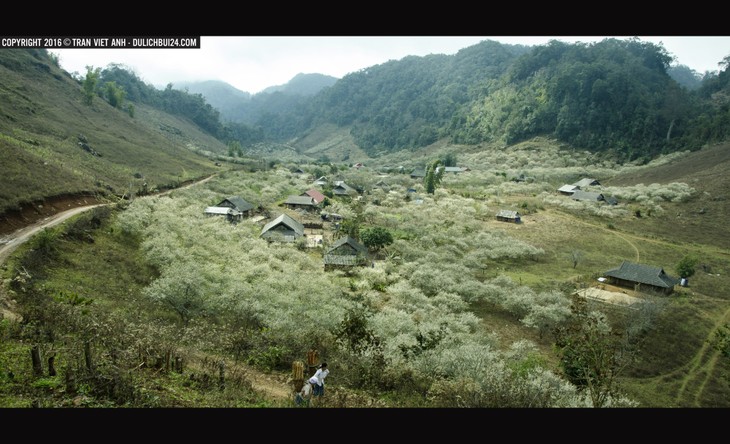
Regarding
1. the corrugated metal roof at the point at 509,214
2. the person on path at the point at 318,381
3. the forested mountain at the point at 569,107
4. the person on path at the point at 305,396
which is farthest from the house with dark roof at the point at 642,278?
the forested mountain at the point at 569,107

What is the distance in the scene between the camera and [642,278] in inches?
1203

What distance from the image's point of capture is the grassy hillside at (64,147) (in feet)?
91.4

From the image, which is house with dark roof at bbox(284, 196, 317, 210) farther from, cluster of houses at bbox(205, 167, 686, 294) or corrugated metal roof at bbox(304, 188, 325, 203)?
corrugated metal roof at bbox(304, 188, 325, 203)

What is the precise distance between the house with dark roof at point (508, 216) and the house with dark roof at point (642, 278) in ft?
56.5

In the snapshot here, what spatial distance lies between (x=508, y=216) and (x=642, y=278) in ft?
64.1

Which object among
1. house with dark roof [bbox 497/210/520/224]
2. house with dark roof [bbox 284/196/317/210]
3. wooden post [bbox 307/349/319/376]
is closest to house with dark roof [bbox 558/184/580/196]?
house with dark roof [bbox 497/210/520/224]

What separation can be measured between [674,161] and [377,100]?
470 feet

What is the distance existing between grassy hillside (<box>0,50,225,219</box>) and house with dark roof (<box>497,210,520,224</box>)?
41219mm

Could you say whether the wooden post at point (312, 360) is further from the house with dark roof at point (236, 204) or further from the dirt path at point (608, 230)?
the dirt path at point (608, 230)

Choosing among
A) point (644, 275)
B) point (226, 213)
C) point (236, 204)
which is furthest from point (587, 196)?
point (226, 213)

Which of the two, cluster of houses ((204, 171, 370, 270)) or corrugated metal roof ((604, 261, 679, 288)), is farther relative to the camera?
cluster of houses ((204, 171, 370, 270))

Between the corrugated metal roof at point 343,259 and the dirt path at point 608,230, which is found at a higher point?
the dirt path at point 608,230

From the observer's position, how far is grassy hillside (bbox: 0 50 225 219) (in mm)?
27859
